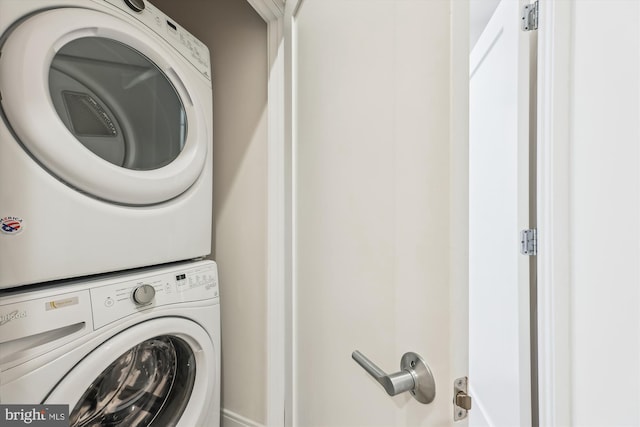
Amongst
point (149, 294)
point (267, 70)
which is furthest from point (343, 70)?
point (149, 294)

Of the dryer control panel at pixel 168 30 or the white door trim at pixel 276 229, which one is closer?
the dryer control panel at pixel 168 30

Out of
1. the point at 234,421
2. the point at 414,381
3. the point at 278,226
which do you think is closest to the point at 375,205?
the point at 414,381

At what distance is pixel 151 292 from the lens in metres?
0.87

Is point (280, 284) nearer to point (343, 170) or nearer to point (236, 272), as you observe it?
point (236, 272)

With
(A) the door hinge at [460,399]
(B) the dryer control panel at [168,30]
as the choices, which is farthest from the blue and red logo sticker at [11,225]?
(A) the door hinge at [460,399]

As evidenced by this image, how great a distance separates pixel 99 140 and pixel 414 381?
3.01ft

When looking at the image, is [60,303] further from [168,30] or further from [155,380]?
[168,30]

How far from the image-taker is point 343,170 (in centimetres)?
73

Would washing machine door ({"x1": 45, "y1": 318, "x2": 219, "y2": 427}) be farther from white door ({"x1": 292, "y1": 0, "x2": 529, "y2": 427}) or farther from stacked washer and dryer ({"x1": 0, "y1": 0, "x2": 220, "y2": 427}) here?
white door ({"x1": 292, "y1": 0, "x2": 529, "y2": 427})
